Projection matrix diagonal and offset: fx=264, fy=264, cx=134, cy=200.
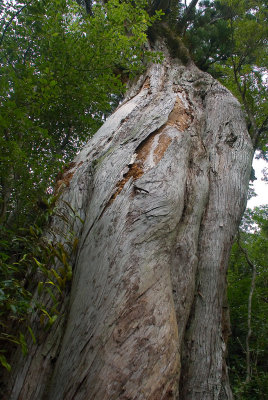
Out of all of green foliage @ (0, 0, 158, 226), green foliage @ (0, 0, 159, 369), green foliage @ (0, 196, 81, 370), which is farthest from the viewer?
green foliage @ (0, 0, 158, 226)

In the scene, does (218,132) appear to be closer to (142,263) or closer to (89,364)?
(142,263)

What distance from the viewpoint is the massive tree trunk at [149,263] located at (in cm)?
156

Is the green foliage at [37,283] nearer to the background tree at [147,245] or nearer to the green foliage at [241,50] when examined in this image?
the background tree at [147,245]

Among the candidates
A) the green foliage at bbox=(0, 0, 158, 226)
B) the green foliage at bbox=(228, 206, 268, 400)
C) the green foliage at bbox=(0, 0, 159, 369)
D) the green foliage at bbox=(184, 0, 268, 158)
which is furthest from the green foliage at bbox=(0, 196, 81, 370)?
the green foliage at bbox=(184, 0, 268, 158)

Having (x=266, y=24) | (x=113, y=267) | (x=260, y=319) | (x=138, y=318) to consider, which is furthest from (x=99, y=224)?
(x=266, y=24)

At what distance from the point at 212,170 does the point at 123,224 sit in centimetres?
184

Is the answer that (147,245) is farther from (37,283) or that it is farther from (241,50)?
(241,50)

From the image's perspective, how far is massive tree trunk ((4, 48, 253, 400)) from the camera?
156 centimetres

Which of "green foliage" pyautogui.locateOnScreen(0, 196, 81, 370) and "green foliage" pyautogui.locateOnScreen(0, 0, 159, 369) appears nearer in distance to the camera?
"green foliage" pyautogui.locateOnScreen(0, 196, 81, 370)

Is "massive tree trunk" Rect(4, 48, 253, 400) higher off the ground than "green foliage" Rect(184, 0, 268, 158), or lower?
lower

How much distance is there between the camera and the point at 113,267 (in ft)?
6.20

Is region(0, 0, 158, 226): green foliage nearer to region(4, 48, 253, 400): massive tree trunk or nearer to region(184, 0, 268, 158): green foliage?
region(4, 48, 253, 400): massive tree trunk

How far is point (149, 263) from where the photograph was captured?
1946 millimetres

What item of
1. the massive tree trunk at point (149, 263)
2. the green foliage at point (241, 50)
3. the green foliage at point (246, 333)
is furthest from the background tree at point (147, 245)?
the green foliage at point (241, 50)
